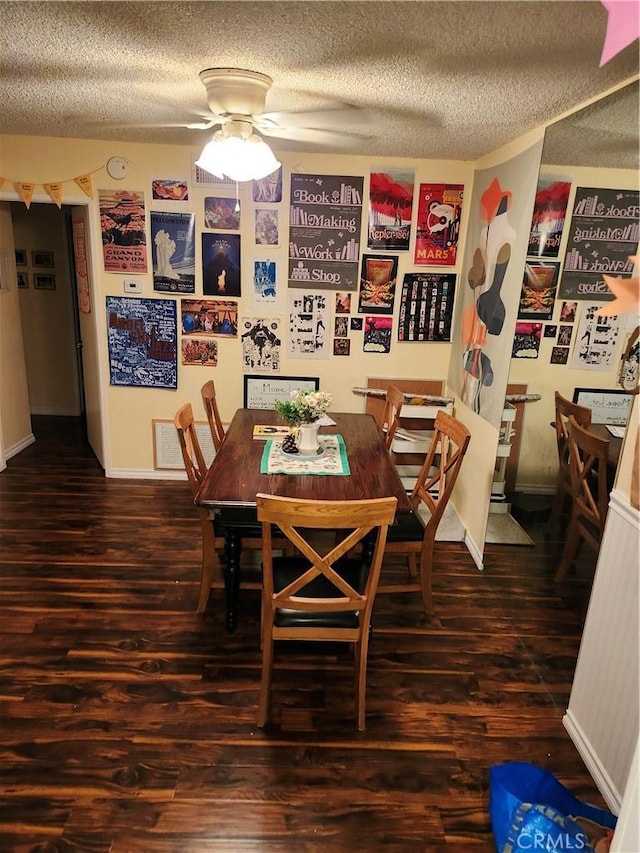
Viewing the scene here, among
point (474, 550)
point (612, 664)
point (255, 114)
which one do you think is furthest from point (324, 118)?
point (612, 664)

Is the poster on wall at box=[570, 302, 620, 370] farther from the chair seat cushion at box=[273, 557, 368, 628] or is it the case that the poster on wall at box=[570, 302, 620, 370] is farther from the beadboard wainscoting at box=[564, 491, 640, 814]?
the chair seat cushion at box=[273, 557, 368, 628]

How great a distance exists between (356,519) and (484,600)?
1481mm

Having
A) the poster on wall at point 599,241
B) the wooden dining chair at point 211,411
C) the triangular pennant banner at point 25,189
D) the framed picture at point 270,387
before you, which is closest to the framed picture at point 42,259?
the triangular pennant banner at point 25,189

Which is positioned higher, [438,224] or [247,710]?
[438,224]

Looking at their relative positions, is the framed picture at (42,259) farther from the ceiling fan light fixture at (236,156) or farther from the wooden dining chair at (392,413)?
the wooden dining chair at (392,413)

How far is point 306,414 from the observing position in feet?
8.80

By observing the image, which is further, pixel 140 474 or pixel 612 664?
pixel 140 474

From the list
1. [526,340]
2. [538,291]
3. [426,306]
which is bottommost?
[526,340]

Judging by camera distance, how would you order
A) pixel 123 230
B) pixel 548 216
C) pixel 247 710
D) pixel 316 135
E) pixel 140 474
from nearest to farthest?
pixel 247 710 → pixel 548 216 → pixel 316 135 → pixel 123 230 → pixel 140 474

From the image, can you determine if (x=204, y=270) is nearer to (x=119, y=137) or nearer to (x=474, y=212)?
(x=119, y=137)

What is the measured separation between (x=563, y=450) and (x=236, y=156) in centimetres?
202

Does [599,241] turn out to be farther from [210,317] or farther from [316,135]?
[210,317]

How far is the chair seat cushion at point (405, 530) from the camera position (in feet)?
8.72

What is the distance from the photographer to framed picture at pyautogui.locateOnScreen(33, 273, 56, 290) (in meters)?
5.38
